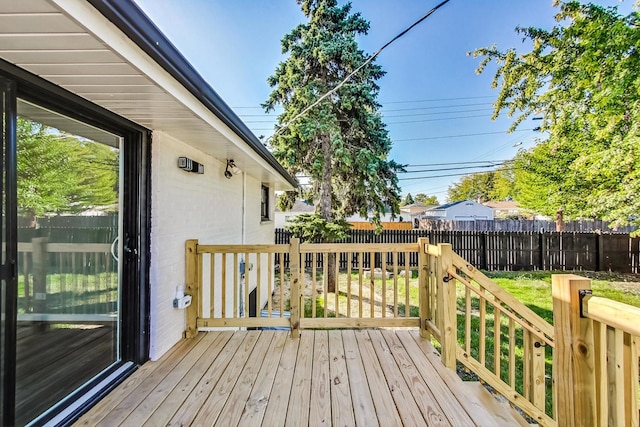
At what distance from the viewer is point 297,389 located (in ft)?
6.84

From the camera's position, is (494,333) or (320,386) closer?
(320,386)

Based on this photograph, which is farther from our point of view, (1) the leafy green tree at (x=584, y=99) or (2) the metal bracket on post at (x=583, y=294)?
(1) the leafy green tree at (x=584, y=99)

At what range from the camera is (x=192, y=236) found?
128 inches

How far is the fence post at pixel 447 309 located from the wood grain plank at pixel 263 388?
1450mm

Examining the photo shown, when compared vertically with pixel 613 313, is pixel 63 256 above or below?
above

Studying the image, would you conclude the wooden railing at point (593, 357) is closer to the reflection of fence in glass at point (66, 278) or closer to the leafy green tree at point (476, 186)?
the reflection of fence in glass at point (66, 278)

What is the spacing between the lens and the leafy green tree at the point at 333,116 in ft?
24.1

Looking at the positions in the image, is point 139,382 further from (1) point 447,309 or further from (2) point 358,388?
(1) point 447,309

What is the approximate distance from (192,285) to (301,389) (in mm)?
1595

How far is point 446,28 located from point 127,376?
9.22m

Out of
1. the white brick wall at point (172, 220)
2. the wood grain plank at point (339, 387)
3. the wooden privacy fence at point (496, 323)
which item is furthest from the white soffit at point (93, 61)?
the wood grain plank at point (339, 387)

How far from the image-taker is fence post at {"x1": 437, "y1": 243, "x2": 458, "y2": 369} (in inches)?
95.7

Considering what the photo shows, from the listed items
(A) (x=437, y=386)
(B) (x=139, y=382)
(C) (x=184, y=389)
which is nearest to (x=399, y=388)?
(A) (x=437, y=386)

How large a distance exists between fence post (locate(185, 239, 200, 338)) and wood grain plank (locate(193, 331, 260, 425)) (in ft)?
1.95
